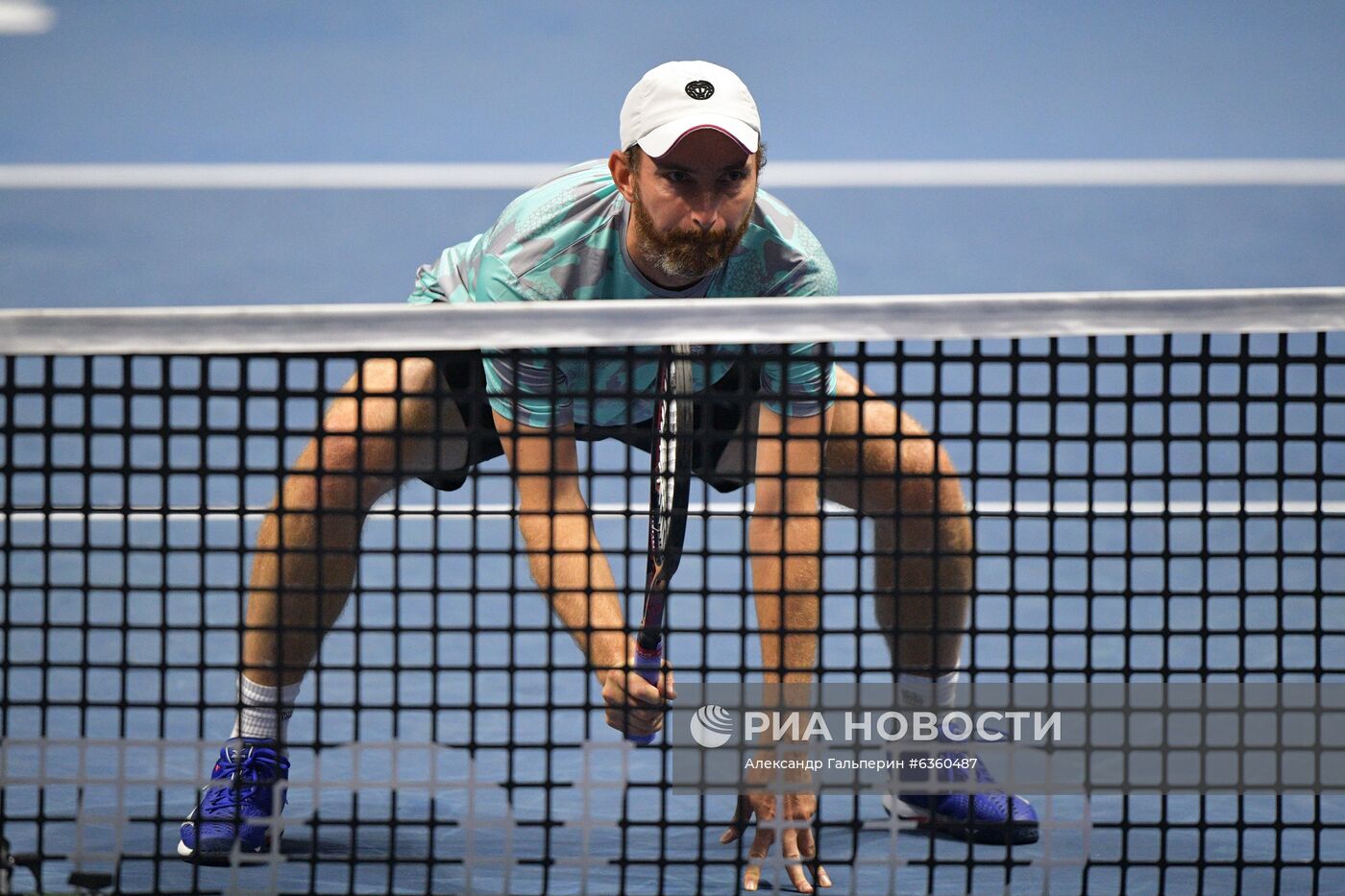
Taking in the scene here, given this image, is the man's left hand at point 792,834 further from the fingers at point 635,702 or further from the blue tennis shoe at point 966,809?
the blue tennis shoe at point 966,809

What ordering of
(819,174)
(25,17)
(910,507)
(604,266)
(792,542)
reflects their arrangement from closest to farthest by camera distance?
(792,542) < (604,266) < (910,507) < (819,174) < (25,17)

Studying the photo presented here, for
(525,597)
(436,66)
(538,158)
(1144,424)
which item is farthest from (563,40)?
(525,597)

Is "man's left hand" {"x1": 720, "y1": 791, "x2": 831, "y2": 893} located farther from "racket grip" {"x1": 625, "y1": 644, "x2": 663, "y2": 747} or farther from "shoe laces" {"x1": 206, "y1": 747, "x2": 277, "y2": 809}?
"shoe laces" {"x1": 206, "y1": 747, "x2": 277, "y2": 809}

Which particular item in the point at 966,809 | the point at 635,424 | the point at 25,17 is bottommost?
the point at 966,809

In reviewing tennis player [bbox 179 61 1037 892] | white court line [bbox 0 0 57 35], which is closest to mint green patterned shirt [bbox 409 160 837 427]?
tennis player [bbox 179 61 1037 892]

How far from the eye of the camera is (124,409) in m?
1.48

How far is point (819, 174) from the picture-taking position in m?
9.55

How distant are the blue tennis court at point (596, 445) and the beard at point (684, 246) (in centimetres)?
36

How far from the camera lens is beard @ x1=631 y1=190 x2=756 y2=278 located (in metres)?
2.05

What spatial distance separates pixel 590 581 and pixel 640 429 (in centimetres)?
24

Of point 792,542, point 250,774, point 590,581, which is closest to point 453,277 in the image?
point 792,542

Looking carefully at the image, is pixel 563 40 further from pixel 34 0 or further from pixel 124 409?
pixel 124 409

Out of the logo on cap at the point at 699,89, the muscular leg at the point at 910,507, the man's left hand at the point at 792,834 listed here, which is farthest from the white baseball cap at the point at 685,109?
the man's left hand at the point at 792,834

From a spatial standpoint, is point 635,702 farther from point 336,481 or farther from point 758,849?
point 336,481
